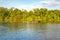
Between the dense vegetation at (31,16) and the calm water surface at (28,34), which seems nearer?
the calm water surface at (28,34)

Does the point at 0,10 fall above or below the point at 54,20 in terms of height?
above

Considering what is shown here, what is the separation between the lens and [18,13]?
76.8ft

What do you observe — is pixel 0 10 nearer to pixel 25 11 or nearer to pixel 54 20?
pixel 25 11

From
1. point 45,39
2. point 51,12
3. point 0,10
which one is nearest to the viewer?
point 45,39

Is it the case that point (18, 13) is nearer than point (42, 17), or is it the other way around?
point (42, 17)

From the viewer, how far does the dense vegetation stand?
21672mm

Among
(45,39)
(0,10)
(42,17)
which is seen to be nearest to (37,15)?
(42,17)

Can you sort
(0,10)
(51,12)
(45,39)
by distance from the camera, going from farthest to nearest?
1. (0,10)
2. (51,12)
3. (45,39)

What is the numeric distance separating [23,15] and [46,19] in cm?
328

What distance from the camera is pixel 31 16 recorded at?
2212cm

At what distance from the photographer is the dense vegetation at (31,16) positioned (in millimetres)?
21672

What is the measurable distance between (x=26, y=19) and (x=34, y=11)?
1.72m

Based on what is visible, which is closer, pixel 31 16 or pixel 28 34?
pixel 28 34

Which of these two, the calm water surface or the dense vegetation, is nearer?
the calm water surface
